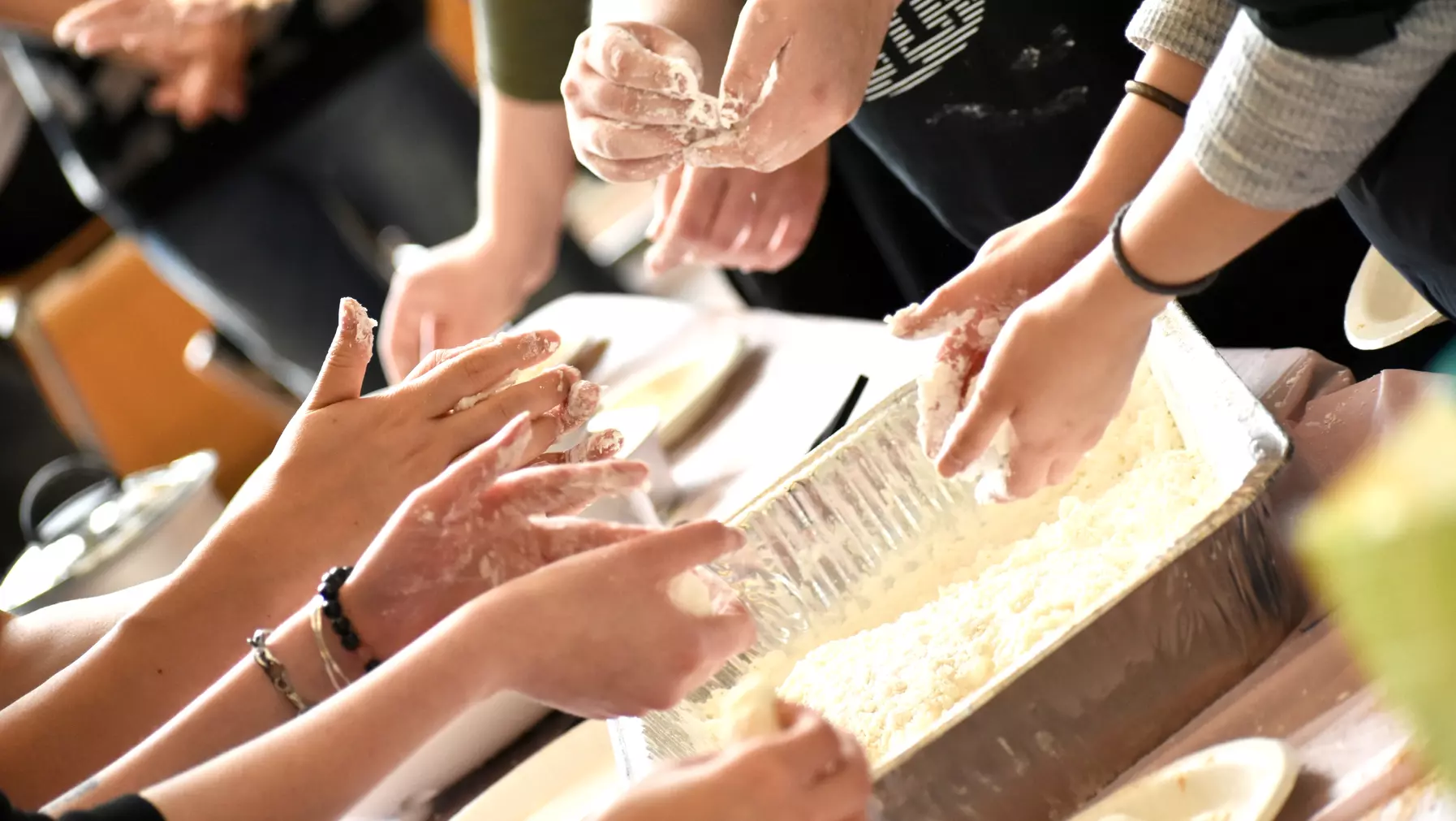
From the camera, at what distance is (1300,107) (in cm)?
67

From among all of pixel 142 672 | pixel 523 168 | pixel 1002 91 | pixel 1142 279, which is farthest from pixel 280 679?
pixel 523 168

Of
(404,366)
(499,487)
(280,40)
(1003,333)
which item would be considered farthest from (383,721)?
(280,40)

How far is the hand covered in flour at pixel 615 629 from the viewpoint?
0.73 meters

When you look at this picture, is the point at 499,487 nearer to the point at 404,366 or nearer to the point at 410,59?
the point at 404,366

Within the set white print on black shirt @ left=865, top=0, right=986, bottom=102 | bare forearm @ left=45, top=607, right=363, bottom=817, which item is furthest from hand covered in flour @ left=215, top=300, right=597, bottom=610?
white print on black shirt @ left=865, top=0, right=986, bottom=102

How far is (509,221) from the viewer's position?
5.48 ft

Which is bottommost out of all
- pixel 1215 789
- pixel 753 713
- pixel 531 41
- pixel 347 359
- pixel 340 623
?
pixel 1215 789

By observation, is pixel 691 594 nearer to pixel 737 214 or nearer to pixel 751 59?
pixel 751 59

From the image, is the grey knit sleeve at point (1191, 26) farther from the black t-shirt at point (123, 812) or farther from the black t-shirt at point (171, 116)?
the black t-shirt at point (171, 116)

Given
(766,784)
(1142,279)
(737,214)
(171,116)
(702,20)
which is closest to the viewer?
(766,784)

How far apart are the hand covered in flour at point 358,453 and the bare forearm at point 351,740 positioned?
0.26m

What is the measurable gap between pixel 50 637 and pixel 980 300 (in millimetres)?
894

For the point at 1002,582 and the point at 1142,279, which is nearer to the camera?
the point at 1142,279

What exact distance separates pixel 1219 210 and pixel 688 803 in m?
0.43
